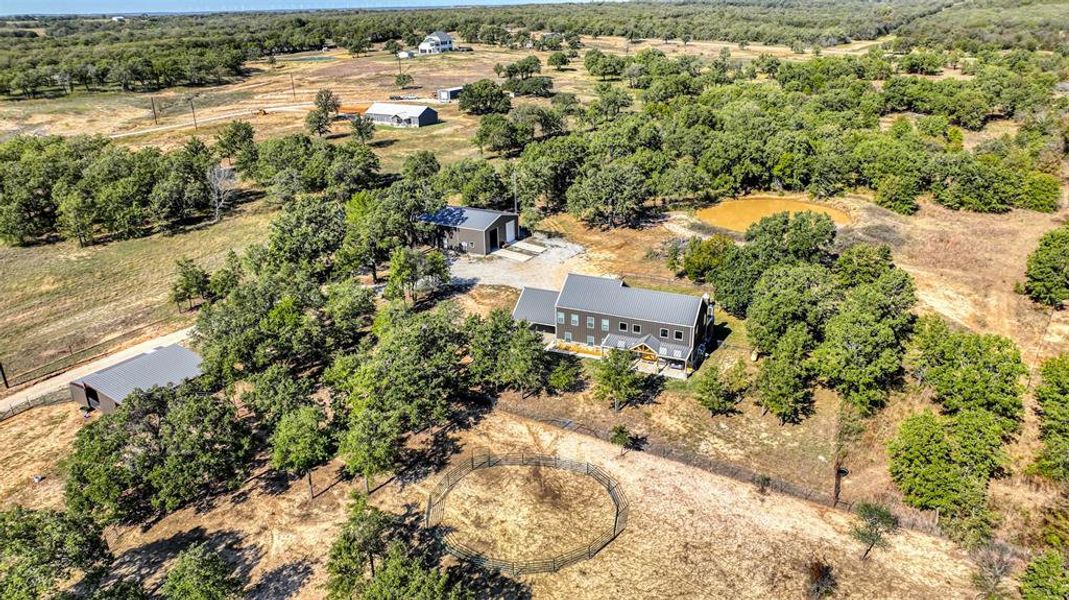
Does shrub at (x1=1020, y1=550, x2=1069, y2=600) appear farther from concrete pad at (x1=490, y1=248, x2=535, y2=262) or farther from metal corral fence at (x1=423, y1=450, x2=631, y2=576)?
concrete pad at (x1=490, y1=248, x2=535, y2=262)

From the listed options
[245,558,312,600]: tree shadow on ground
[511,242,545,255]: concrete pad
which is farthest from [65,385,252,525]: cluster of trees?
[511,242,545,255]: concrete pad

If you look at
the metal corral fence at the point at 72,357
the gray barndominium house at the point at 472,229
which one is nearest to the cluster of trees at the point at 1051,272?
the gray barndominium house at the point at 472,229

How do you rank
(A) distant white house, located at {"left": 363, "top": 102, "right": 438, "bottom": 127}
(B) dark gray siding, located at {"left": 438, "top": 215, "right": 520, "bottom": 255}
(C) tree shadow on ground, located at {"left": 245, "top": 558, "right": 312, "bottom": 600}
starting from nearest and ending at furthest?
(C) tree shadow on ground, located at {"left": 245, "top": 558, "right": 312, "bottom": 600} < (B) dark gray siding, located at {"left": 438, "top": 215, "right": 520, "bottom": 255} < (A) distant white house, located at {"left": 363, "top": 102, "right": 438, "bottom": 127}

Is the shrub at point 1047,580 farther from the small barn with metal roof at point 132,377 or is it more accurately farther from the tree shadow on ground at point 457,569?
the small barn with metal roof at point 132,377

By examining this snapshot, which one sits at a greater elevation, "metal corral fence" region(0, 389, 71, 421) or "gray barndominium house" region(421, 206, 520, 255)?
"gray barndominium house" region(421, 206, 520, 255)

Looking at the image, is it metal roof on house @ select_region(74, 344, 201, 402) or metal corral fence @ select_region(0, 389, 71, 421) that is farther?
metal corral fence @ select_region(0, 389, 71, 421)

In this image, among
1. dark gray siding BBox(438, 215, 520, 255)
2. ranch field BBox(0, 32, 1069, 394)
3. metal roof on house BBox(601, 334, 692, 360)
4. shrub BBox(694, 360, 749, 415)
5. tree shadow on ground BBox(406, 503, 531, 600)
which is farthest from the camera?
dark gray siding BBox(438, 215, 520, 255)
